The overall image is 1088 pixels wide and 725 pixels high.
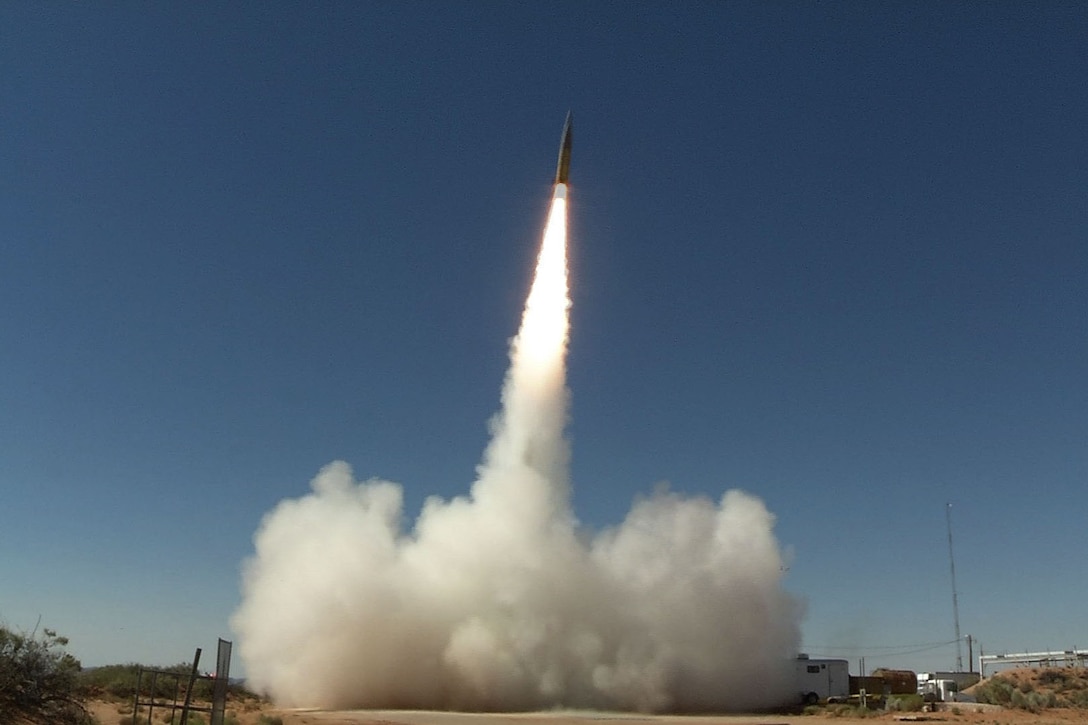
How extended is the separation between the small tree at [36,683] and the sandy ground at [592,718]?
4.20 meters

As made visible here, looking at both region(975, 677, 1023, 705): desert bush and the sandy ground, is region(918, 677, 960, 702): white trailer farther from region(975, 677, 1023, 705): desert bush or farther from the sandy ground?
the sandy ground

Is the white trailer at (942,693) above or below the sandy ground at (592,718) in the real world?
above

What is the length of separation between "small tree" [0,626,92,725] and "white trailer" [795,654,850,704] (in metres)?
42.4

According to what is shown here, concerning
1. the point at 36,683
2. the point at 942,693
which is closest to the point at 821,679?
the point at 942,693

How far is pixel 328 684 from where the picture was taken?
1763 inches

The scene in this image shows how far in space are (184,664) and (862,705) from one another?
3421 cm

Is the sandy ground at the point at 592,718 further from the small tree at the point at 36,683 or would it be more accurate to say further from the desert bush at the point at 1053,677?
the desert bush at the point at 1053,677

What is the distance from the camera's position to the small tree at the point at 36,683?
2352 cm

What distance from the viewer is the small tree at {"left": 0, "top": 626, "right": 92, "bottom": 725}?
23516mm

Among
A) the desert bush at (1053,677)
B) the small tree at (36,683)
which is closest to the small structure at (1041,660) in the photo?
the desert bush at (1053,677)

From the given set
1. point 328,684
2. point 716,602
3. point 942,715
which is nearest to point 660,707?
point 716,602

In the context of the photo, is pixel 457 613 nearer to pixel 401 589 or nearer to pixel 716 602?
pixel 401 589

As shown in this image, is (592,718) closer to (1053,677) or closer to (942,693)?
(942,693)

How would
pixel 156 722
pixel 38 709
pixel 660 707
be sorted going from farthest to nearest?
pixel 660 707, pixel 156 722, pixel 38 709
